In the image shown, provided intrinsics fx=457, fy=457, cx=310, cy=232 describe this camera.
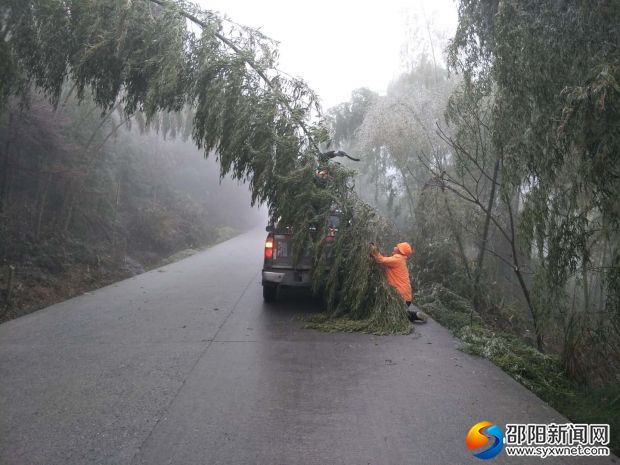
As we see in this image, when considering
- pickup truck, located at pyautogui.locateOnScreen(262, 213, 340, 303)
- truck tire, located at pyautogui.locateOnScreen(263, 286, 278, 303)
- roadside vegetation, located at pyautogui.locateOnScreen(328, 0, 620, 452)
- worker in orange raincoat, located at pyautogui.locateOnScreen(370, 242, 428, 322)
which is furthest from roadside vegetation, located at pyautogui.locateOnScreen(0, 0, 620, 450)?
truck tire, located at pyautogui.locateOnScreen(263, 286, 278, 303)

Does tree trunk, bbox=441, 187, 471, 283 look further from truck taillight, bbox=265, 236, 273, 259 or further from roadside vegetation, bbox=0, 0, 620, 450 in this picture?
truck taillight, bbox=265, 236, 273, 259

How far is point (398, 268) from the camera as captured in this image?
299 inches

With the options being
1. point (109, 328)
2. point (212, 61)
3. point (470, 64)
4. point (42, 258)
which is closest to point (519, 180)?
point (470, 64)

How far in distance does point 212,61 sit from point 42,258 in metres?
7.42

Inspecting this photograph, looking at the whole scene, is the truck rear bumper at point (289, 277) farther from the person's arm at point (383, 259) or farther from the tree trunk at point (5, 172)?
the tree trunk at point (5, 172)

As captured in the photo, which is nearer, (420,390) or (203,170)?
(420,390)

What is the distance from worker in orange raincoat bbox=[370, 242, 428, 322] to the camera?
7.44 m

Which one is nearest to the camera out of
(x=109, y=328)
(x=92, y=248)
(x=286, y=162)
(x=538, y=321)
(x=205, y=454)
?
(x=205, y=454)

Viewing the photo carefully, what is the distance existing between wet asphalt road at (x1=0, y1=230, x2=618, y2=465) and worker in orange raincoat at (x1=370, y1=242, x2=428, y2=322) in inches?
23.2

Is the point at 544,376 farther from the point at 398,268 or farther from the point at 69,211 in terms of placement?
the point at 69,211

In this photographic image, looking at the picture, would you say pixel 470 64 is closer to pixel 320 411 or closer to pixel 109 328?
pixel 320 411

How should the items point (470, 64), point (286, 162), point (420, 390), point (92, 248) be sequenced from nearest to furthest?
point (420, 390) < point (286, 162) < point (470, 64) < point (92, 248)

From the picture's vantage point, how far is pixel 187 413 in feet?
13.0

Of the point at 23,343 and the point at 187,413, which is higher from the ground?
the point at 187,413
